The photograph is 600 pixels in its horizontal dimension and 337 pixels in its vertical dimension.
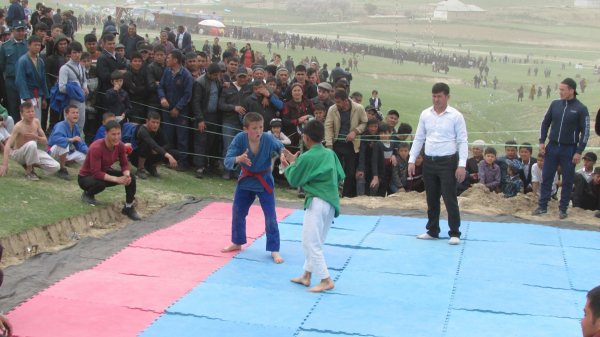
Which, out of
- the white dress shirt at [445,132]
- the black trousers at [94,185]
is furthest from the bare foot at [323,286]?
the black trousers at [94,185]

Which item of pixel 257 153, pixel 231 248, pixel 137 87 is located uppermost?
pixel 137 87

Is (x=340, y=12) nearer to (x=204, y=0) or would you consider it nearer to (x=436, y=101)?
(x=204, y=0)

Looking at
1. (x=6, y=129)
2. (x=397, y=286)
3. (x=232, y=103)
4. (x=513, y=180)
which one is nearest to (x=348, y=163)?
(x=232, y=103)

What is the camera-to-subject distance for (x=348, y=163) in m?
10.8

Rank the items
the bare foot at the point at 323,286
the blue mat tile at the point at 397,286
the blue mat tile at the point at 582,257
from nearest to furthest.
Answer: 1. the blue mat tile at the point at 397,286
2. the bare foot at the point at 323,286
3. the blue mat tile at the point at 582,257

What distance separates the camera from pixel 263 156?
6922mm

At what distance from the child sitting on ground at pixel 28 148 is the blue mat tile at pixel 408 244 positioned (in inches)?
184

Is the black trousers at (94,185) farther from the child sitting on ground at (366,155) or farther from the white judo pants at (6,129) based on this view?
the child sitting on ground at (366,155)

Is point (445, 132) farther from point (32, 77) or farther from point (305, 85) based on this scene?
point (32, 77)

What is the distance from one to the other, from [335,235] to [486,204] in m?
3.16

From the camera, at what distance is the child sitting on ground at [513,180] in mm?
10320

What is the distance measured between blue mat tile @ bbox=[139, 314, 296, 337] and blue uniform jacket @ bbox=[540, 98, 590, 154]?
18.2 feet

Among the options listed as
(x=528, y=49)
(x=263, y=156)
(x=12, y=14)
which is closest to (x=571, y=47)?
(x=528, y=49)

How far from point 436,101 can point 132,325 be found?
4.36m
